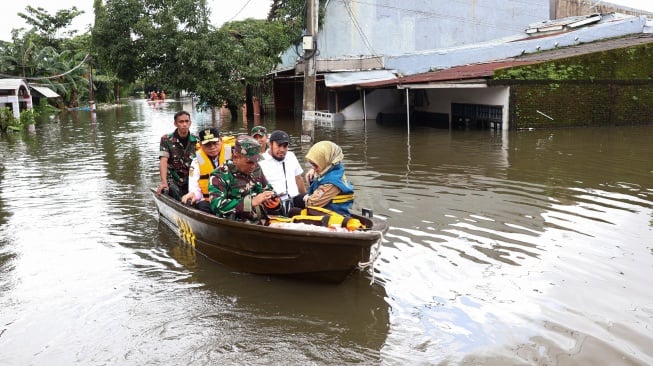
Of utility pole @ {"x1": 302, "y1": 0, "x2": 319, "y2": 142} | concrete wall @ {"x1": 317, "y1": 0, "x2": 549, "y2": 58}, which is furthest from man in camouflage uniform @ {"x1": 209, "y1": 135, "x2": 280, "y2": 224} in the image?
concrete wall @ {"x1": 317, "y1": 0, "x2": 549, "y2": 58}

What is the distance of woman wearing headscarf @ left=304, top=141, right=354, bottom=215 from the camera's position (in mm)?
5785

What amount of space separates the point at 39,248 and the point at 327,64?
20896mm

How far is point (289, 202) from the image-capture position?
6.54 metres

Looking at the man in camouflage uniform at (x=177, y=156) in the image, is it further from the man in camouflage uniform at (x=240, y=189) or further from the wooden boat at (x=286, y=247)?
the man in camouflage uniform at (x=240, y=189)

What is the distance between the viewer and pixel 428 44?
27312mm

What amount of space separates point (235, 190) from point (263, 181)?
1.05 feet

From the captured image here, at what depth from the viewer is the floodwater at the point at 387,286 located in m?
4.67

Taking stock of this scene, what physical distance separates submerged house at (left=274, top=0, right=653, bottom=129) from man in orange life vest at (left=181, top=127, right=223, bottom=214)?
15.4 m

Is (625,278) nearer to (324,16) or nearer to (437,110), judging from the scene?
(437,110)

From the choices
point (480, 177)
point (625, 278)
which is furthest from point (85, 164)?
point (625, 278)

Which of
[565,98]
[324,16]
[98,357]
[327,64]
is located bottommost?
[98,357]

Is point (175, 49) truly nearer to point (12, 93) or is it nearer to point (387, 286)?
point (12, 93)

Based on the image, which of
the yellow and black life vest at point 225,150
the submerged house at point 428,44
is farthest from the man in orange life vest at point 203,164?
the submerged house at point 428,44

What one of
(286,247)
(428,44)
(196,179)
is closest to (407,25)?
(428,44)
